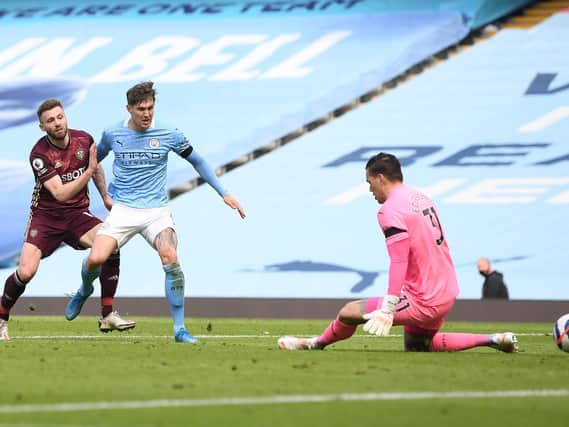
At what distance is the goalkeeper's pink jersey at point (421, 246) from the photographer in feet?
32.5

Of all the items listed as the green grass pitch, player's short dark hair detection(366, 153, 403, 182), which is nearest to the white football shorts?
the green grass pitch

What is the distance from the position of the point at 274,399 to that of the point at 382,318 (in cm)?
268

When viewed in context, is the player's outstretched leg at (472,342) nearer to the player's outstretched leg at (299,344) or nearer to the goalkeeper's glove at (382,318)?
the player's outstretched leg at (299,344)

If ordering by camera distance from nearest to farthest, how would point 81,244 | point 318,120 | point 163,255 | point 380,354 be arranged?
point 380,354 < point 163,255 < point 81,244 < point 318,120

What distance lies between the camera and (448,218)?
2544 cm

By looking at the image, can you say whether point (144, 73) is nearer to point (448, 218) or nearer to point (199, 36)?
point (199, 36)

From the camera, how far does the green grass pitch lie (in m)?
6.05

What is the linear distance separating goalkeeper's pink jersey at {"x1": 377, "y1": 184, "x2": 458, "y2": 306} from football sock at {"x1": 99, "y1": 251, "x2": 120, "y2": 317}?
3.74 metres

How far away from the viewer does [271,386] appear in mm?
7383

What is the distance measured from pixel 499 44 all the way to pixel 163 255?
16.9 m

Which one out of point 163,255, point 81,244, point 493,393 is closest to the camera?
point 493,393

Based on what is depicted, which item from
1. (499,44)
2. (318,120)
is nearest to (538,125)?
(499,44)

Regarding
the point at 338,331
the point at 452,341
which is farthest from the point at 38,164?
the point at 452,341

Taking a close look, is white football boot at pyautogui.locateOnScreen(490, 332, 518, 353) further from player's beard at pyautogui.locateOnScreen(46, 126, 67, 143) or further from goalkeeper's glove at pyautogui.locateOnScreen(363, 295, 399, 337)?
player's beard at pyautogui.locateOnScreen(46, 126, 67, 143)
